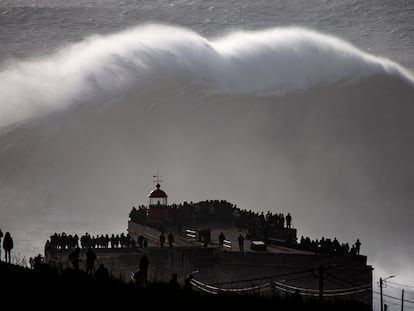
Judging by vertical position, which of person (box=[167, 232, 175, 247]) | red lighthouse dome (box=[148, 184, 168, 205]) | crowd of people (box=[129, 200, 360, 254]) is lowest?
person (box=[167, 232, 175, 247])

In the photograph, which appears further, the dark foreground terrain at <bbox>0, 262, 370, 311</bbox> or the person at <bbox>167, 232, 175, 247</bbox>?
the person at <bbox>167, 232, 175, 247</bbox>

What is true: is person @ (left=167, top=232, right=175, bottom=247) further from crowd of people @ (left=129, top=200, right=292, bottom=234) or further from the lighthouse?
the lighthouse

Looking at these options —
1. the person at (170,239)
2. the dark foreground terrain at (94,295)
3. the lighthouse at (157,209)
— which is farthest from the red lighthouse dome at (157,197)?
the dark foreground terrain at (94,295)

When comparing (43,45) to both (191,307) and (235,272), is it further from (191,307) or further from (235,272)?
(191,307)

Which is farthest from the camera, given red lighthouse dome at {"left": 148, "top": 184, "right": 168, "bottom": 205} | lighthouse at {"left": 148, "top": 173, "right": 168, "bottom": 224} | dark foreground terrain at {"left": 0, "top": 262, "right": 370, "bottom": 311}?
red lighthouse dome at {"left": 148, "top": 184, "right": 168, "bottom": 205}

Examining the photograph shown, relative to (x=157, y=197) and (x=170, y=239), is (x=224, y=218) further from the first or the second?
(x=170, y=239)

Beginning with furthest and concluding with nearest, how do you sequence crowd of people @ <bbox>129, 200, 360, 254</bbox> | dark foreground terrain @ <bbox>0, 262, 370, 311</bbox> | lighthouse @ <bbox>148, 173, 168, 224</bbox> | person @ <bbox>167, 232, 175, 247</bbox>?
1. lighthouse @ <bbox>148, 173, 168, 224</bbox>
2. crowd of people @ <bbox>129, 200, 360, 254</bbox>
3. person @ <bbox>167, 232, 175, 247</bbox>
4. dark foreground terrain @ <bbox>0, 262, 370, 311</bbox>

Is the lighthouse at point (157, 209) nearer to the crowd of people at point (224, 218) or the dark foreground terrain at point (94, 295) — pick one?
the crowd of people at point (224, 218)

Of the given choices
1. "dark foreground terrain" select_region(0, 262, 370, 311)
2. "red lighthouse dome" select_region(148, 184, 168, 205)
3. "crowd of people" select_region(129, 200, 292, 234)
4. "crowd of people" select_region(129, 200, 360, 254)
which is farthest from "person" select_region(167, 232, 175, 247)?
"dark foreground terrain" select_region(0, 262, 370, 311)

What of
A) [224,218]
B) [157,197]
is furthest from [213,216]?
[157,197]

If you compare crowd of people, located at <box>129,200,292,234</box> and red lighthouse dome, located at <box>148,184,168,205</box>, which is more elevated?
red lighthouse dome, located at <box>148,184,168,205</box>
